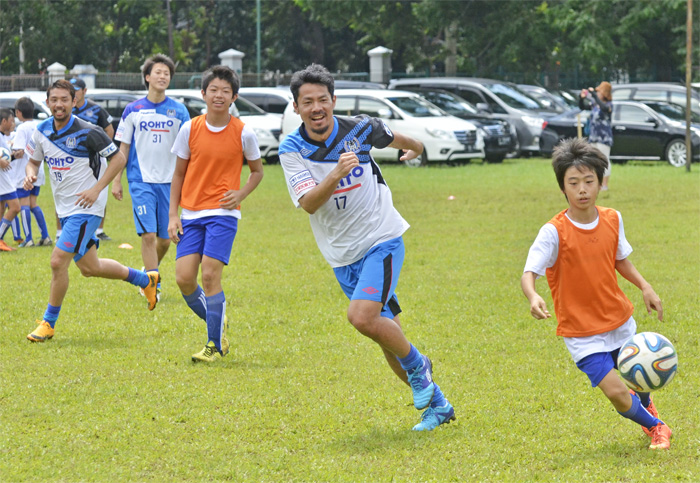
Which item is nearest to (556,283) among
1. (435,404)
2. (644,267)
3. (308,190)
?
(435,404)

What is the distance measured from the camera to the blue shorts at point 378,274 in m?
5.52

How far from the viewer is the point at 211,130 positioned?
Answer: 7.25 m

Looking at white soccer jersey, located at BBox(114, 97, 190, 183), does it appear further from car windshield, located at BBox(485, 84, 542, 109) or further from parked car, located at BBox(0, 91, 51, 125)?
car windshield, located at BBox(485, 84, 542, 109)

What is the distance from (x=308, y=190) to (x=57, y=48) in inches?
1885

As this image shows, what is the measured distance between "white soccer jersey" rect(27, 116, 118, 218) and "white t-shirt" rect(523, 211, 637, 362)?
13.7 feet

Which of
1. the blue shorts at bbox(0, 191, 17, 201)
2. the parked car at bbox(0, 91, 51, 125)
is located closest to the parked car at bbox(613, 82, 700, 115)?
the parked car at bbox(0, 91, 51, 125)

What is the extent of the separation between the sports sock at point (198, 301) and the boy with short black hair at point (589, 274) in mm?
3201

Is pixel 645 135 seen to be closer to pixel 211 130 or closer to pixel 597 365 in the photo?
pixel 211 130

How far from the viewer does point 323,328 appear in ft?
27.0

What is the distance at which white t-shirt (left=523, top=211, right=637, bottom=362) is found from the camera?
5027mm

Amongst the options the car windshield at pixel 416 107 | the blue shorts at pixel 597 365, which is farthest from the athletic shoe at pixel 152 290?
the car windshield at pixel 416 107

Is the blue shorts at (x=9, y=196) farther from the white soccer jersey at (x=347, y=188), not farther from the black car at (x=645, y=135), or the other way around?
the black car at (x=645, y=135)

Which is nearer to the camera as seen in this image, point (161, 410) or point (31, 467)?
point (31, 467)

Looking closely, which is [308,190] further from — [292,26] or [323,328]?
[292,26]
